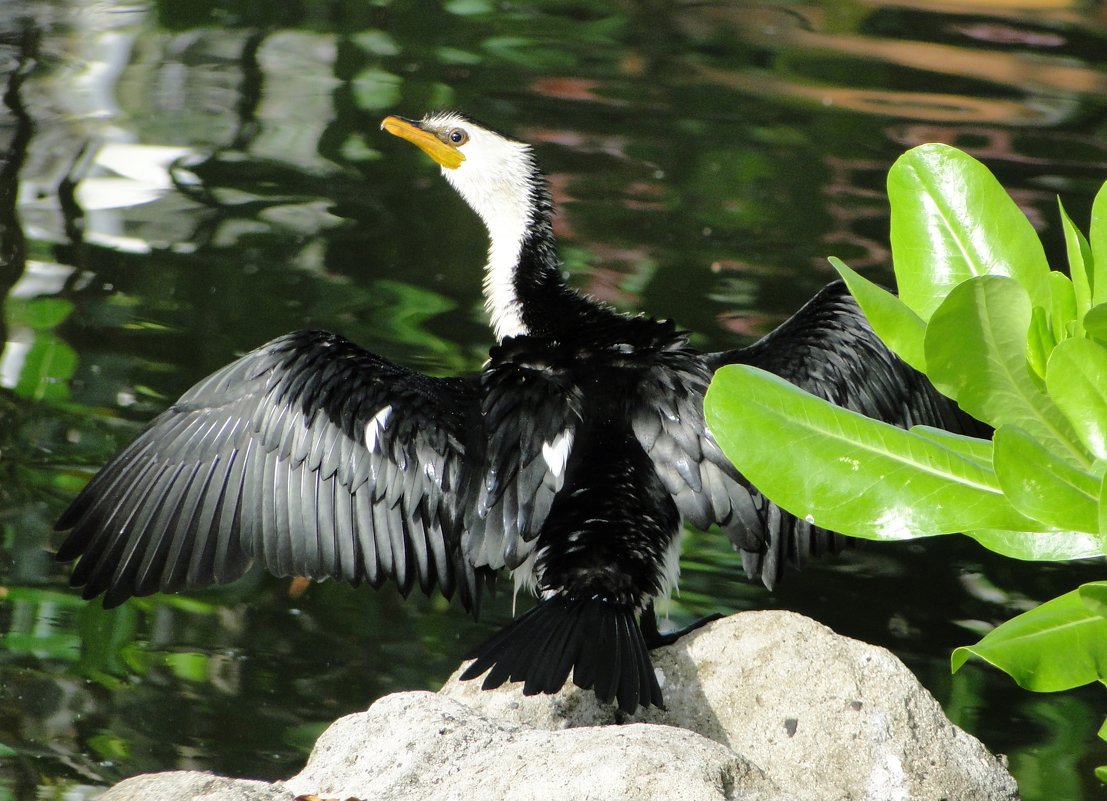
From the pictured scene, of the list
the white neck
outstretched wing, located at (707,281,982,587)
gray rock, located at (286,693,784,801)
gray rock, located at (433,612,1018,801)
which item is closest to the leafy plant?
gray rock, located at (286,693,784,801)

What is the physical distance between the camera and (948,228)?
155cm

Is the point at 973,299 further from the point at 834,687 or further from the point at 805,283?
the point at 805,283

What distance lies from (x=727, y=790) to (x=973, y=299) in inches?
46.2

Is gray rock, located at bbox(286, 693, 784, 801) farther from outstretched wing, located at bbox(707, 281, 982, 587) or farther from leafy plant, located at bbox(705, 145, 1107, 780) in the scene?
outstretched wing, located at bbox(707, 281, 982, 587)

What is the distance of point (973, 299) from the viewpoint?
135cm

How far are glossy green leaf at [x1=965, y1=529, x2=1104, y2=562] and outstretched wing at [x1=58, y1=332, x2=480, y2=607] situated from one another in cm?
214

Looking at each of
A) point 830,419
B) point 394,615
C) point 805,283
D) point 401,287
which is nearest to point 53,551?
point 394,615

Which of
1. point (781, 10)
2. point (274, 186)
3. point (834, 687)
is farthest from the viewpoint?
point (781, 10)

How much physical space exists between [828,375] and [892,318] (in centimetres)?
227

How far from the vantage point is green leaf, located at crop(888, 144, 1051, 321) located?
1.51m

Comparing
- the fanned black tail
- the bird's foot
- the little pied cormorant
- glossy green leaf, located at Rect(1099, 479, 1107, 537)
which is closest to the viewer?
glossy green leaf, located at Rect(1099, 479, 1107, 537)

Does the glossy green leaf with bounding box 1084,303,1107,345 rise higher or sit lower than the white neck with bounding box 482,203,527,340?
higher

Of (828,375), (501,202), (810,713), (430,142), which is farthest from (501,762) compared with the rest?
(430,142)

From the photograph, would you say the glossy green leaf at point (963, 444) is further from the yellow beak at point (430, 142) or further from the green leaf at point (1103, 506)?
the yellow beak at point (430, 142)
